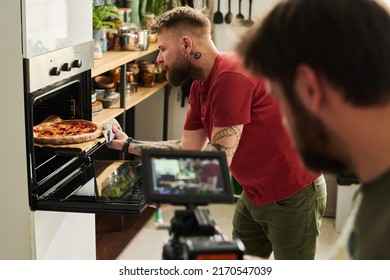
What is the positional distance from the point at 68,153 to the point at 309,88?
4.95 feet

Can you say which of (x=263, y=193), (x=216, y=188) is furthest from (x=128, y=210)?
(x=216, y=188)

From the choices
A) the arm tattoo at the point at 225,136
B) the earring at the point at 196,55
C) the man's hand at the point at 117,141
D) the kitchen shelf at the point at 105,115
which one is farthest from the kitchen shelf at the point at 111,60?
the arm tattoo at the point at 225,136

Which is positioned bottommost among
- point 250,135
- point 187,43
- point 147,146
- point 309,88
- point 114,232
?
point 114,232

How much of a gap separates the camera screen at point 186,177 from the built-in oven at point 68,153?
1.09 m

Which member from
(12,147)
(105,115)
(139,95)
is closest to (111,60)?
(105,115)

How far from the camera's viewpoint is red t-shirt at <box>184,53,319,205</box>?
2.21 metres

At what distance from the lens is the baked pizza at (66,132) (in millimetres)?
2363

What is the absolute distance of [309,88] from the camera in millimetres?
994

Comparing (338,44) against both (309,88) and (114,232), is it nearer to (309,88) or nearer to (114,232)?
(309,88)

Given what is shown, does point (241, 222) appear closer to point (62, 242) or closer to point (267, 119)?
point (267, 119)

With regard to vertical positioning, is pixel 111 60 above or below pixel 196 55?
below

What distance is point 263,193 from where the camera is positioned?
236 centimetres

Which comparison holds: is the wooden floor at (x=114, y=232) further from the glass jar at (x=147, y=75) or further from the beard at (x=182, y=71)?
the beard at (x=182, y=71)

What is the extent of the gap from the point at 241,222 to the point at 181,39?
760 mm
